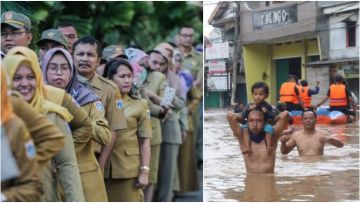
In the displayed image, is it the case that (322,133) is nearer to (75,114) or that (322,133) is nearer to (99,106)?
(99,106)

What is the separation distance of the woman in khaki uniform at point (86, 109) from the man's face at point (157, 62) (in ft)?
9.55

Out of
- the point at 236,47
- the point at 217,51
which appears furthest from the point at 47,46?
the point at 236,47

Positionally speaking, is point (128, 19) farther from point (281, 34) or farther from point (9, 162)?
point (9, 162)

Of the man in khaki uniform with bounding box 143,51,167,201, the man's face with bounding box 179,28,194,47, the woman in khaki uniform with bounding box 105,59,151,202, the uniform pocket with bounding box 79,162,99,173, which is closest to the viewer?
the uniform pocket with bounding box 79,162,99,173

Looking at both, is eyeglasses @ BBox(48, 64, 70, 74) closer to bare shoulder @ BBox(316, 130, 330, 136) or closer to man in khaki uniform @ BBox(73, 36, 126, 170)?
man in khaki uniform @ BBox(73, 36, 126, 170)

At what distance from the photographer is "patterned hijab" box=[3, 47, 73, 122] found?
3.29m

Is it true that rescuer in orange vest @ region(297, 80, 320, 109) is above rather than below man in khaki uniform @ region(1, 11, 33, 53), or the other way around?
below

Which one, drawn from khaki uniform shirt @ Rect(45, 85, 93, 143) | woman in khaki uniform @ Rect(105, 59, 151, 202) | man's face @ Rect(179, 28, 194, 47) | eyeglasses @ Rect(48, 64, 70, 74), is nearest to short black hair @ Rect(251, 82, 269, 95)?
woman in khaki uniform @ Rect(105, 59, 151, 202)

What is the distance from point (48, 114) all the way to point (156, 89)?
3.96 metres

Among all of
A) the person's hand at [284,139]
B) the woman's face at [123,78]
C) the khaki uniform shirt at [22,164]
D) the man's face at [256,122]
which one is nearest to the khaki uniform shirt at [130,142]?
the woman's face at [123,78]

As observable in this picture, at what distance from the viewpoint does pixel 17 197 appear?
10.3 ft

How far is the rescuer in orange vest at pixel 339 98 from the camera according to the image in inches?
215

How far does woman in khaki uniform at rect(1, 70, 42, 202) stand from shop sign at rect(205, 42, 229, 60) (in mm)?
2347

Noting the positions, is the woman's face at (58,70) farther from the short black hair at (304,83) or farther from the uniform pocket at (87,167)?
the short black hair at (304,83)
